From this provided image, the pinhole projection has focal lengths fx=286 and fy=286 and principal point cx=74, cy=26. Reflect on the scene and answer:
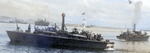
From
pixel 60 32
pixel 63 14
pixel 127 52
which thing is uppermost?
pixel 63 14

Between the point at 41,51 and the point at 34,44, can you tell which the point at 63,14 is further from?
the point at 41,51

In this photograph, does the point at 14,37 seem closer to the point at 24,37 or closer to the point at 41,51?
the point at 24,37

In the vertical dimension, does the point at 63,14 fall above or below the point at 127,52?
above

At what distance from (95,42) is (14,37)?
1585cm

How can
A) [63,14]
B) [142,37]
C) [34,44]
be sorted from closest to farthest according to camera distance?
[34,44]
[63,14]
[142,37]

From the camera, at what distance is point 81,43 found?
4878 centimetres

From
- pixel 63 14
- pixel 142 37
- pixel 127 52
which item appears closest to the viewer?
pixel 127 52

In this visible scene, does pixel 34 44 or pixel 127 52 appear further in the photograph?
pixel 34 44

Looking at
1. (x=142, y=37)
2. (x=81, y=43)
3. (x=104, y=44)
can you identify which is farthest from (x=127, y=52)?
(x=142, y=37)

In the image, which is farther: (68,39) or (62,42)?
(62,42)

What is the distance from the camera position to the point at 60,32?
49656 millimetres

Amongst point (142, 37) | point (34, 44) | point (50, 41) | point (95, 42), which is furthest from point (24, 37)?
point (142, 37)

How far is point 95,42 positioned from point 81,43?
7.86 feet

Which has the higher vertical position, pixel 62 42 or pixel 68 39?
pixel 68 39
